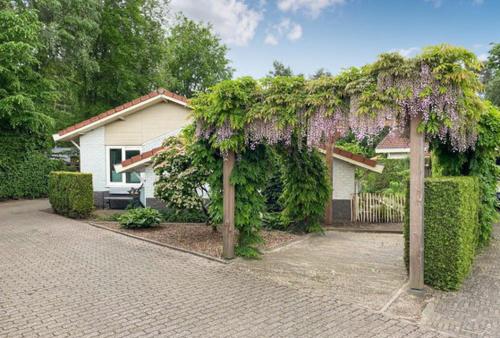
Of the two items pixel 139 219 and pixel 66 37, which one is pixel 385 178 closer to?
pixel 139 219

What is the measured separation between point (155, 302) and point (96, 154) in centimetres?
1166

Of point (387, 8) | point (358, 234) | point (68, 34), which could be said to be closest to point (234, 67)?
point (68, 34)

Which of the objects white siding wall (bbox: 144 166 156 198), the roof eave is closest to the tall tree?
the roof eave

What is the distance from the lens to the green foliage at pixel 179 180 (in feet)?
28.9

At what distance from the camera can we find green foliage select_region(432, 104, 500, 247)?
706cm

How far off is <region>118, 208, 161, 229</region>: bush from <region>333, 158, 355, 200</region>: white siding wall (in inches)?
234

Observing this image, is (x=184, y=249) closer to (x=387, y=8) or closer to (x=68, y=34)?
(x=387, y=8)

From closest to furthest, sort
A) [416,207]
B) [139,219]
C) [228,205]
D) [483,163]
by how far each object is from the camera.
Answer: [416,207] < [228,205] < [483,163] < [139,219]

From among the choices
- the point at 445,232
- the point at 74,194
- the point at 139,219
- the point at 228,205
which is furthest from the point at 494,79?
the point at 74,194

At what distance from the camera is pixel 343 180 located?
1216 centimetres

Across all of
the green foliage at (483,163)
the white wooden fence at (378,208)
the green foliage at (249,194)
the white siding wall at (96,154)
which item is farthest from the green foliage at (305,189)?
the white siding wall at (96,154)

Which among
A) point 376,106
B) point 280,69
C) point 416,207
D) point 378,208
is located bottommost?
point 378,208

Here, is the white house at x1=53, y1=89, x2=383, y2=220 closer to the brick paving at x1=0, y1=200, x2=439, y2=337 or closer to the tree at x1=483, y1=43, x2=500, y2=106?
the brick paving at x1=0, y1=200, x2=439, y2=337

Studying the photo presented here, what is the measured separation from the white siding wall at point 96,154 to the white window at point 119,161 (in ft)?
0.65
